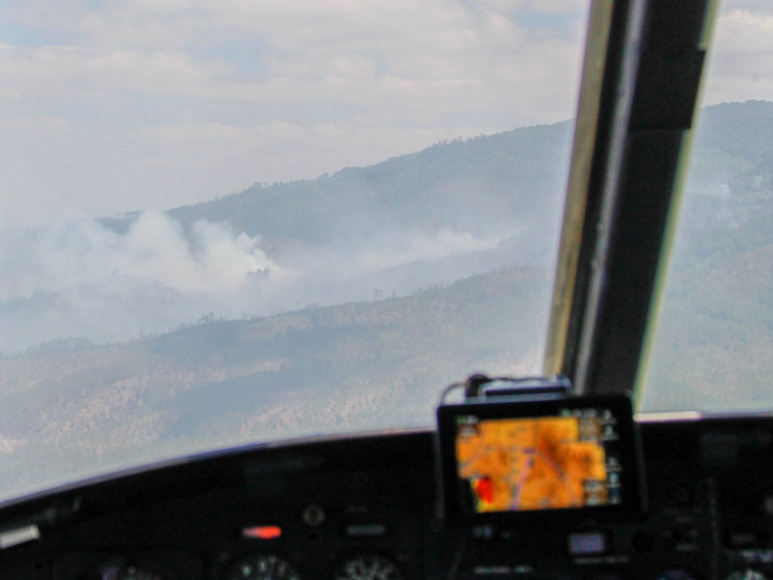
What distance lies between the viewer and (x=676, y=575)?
2.20m

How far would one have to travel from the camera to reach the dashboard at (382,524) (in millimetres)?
2180

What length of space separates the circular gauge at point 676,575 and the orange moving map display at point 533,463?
0.34 metres

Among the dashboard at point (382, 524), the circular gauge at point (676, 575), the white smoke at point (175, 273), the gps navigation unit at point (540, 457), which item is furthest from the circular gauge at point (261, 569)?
the circular gauge at point (676, 575)

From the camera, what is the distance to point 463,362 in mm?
2652

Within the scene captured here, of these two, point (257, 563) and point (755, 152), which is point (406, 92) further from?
point (257, 563)

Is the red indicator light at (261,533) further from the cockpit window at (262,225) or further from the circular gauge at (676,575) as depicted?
the circular gauge at (676,575)

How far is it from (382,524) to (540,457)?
44 cm

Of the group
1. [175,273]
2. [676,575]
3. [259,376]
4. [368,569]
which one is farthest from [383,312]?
[676,575]

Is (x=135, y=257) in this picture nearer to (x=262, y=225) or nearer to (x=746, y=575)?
(x=262, y=225)

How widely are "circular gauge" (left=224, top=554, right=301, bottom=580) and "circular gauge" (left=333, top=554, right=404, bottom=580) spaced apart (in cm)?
11

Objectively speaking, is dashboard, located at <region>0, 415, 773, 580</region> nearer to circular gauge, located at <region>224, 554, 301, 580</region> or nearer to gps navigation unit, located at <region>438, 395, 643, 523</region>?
circular gauge, located at <region>224, 554, 301, 580</region>

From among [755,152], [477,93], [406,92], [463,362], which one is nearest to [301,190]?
[406,92]

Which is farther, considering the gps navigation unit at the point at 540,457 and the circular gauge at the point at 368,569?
the circular gauge at the point at 368,569

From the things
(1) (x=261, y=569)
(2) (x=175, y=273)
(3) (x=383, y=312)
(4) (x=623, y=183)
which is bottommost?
(1) (x=261, y=569)
